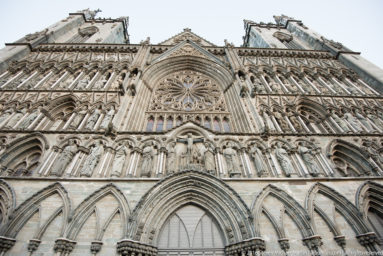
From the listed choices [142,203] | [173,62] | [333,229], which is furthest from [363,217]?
[173,62]

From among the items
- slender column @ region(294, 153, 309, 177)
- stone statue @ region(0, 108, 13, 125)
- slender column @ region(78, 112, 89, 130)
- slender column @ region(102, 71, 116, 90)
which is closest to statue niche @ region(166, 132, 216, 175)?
slender column @ region(294, 153, 309, 177)

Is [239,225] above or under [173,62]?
under

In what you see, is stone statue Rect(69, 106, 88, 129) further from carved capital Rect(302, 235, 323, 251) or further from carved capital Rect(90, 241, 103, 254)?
carved capital Rect(302, 235, 323, 251)

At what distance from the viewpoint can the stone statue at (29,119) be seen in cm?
859

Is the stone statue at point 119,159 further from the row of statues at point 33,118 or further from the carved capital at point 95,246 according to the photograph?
the carved capital at point 95,246

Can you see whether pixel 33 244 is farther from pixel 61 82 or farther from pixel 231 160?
pixel 61 82

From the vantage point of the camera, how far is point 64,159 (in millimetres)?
6844

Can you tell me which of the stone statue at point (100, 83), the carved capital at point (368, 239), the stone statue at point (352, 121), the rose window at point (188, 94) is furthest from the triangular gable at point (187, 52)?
the carved capital at point (368, 239)

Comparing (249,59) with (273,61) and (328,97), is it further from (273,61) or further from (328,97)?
(328,97)

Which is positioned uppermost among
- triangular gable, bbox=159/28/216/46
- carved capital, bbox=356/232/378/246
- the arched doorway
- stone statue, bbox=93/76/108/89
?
triangular gable, bbox=159/28/216/46

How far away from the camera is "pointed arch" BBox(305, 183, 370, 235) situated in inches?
217

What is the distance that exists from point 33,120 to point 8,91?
348 cm

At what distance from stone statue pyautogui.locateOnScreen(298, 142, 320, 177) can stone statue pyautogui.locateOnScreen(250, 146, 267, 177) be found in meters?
1.59

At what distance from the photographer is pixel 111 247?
4984 mm
